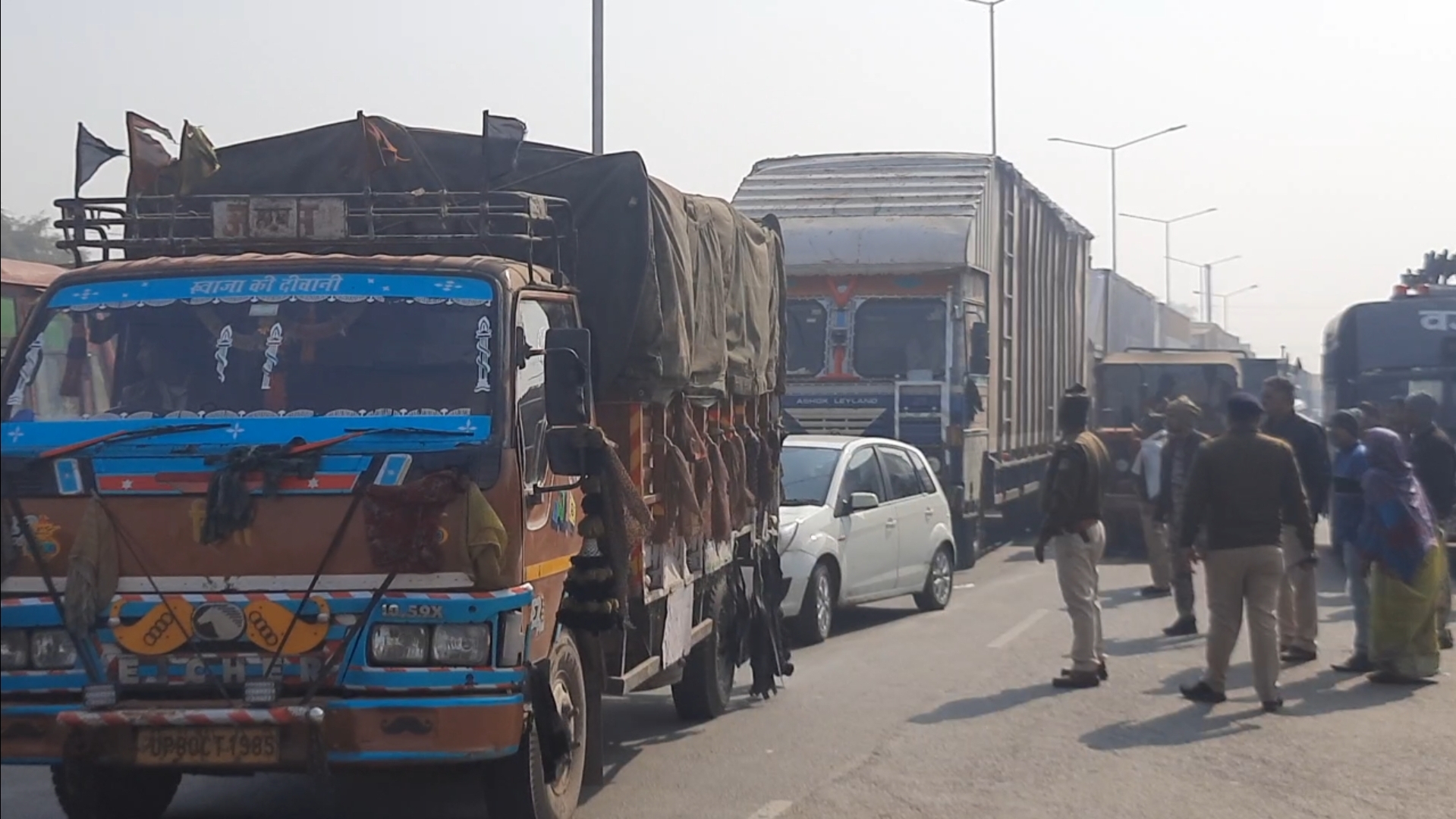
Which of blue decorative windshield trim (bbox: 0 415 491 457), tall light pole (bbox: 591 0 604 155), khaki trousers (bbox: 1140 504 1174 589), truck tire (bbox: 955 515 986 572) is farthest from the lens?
truck tire (bbox: 955 515 986 572)

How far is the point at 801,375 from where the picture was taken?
720 inches

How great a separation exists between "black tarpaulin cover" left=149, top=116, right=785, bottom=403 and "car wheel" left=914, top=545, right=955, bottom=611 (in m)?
7.22

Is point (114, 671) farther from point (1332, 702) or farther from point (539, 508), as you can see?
point (1332, 702)

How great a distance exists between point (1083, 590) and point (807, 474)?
3.20 metres

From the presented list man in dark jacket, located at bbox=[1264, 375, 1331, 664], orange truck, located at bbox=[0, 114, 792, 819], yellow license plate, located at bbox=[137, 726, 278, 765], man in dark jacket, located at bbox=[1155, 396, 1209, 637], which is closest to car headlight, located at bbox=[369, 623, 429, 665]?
orange truck, located at bbox=[0, 114, 792, 819]

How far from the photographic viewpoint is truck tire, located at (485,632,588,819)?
641 centimetres

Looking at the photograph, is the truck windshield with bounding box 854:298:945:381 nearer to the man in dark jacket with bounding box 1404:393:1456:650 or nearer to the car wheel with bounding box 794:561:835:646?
the man in dark jacket with bounding box 1404:393:1456:650

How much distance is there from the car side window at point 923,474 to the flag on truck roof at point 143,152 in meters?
8.84

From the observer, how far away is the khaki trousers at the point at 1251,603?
10.0 metres

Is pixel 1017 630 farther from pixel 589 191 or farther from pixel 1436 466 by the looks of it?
pixel 589 191

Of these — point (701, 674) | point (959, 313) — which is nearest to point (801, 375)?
point (959, 313)

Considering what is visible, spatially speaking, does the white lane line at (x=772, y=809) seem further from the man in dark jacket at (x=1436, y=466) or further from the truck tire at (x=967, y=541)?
the truck tire at (x=967, y=541)

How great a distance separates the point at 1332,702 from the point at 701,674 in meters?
3.92

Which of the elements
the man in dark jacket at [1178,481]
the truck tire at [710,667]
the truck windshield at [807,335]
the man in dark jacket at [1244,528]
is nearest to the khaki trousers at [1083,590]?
the man in dark jacket at [1244,528]
